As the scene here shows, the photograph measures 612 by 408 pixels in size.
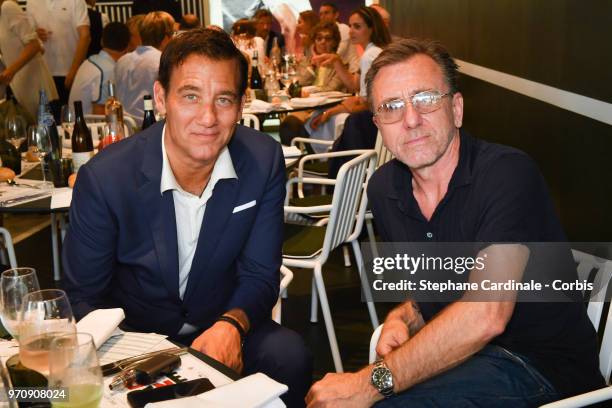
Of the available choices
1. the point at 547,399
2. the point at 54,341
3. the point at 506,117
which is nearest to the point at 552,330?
the point at 547,399

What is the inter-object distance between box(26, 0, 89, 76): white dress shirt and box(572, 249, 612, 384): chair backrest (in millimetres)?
6162

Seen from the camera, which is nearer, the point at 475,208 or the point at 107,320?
the point at 107,320

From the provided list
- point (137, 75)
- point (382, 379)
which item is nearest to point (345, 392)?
point (382, 379)

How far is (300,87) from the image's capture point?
719 cm

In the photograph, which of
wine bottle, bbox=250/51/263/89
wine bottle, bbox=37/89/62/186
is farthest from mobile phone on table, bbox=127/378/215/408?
wine bottle, bbox=250/51/263/89

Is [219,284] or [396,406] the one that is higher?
[219,284]

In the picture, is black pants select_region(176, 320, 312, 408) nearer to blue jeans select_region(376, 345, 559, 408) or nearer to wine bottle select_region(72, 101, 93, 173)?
blue jeans select_region(376, 345, 559, 408)

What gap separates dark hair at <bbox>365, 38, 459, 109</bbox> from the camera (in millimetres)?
2119

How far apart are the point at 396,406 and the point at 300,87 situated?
5549 millimetres

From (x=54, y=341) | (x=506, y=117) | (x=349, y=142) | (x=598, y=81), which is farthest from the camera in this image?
(x=506, y=117)

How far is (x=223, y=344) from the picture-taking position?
2.05 metres

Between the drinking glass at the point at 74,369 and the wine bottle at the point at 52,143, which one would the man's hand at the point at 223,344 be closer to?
the drinking glass at the point at 74,369

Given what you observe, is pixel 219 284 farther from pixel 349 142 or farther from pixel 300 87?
pixel 300 87

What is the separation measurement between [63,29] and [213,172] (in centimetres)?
563
